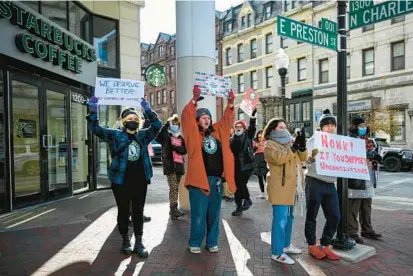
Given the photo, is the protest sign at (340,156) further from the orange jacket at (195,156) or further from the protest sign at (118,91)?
the protest sign at (118,91)

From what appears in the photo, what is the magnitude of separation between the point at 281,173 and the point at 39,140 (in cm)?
566

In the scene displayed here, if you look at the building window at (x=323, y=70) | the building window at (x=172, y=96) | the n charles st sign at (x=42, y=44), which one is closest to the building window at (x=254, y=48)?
the building window at (x=323, y=70)

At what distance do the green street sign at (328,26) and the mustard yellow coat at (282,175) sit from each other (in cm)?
155

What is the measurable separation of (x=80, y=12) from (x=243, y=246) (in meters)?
7.67

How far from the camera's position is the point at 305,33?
452 cm

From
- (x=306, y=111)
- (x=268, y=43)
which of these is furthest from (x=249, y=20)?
(x=306, y=111)

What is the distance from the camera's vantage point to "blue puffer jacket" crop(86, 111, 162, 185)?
4512 mm

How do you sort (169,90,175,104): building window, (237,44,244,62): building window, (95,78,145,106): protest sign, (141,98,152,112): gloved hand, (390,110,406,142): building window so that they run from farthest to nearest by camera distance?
(169,90,175,104): building window < (237,44,244,62): building window < (390,110,406,142): building window < (95,78,145,106): protest sign < (141,98,152,112): gloved hand

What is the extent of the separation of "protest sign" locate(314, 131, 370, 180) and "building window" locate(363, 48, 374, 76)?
77.6 ft

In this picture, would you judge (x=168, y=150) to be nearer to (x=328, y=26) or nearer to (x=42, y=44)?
(x=328, y=26)

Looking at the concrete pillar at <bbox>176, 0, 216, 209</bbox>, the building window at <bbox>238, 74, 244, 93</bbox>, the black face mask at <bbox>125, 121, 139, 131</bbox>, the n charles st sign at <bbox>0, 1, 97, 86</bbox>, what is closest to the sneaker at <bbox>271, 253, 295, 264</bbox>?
the black face mask at <bbox>125, 121, 139, 131</bbox>

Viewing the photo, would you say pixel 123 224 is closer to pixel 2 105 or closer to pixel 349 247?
pixel 349 247

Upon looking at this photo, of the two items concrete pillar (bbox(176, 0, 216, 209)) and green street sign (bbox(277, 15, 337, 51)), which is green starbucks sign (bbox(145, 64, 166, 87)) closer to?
concrete pillar (bbox(176, 0, 216, 209))

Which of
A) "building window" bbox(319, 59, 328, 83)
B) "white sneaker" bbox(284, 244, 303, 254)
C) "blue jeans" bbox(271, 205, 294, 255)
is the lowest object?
"white sneaker" bbox(284, 244, 303, 254)
